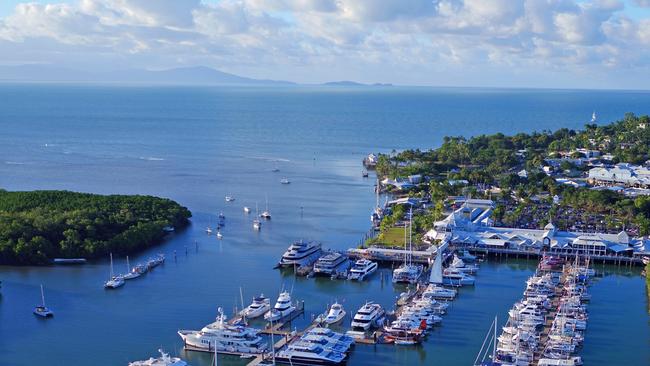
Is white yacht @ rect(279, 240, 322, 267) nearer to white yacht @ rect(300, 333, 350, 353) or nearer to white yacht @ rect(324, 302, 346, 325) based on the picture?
white yacht @ rect(324, 302, 346, 325)

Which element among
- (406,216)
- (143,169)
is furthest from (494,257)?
(143,169)

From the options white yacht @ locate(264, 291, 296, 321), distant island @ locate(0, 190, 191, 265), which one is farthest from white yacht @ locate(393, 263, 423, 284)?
distant island @ locate(0, 190, 191, 265)

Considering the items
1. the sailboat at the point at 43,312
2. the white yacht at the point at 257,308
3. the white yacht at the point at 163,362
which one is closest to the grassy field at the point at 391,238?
the white yacht at the point at 257,308

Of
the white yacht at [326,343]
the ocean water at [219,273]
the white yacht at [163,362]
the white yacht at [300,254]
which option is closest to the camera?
the white yacht at [163,362]

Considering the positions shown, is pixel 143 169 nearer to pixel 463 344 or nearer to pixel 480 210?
pixel 480 210

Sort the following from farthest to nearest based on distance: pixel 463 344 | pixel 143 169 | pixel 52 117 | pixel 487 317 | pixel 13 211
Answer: pixel 52 117
pixel 143 169
pixel 13 211
pixel 487 317
pixel 463 344

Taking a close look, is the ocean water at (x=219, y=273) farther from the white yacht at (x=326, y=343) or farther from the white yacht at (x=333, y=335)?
the white yacht at (x=326, y=343)

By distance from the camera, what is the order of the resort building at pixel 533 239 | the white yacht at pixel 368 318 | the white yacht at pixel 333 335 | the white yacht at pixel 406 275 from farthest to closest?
the resort building at pixel 533 239
the white yacht at pixel 406 275
the white yacht at pixel 368 318
the white yacht at pixel 333 335

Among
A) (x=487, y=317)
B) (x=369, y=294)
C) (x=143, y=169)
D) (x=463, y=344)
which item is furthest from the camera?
(x=143, y=169)
